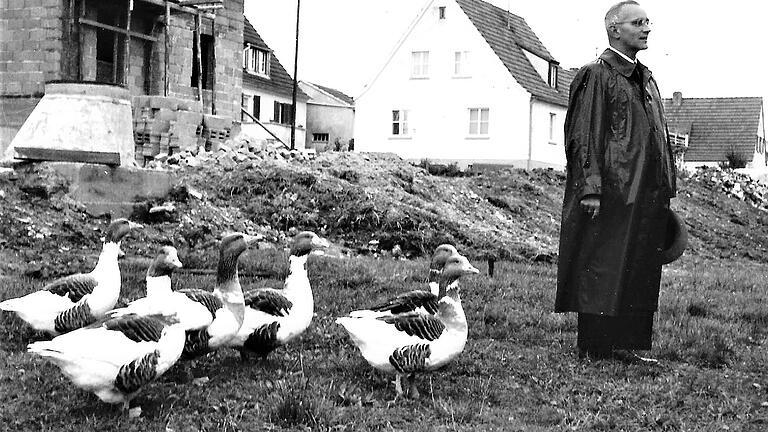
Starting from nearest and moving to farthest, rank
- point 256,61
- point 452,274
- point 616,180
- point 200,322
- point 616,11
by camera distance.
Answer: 1. point 200,322
2. point 452,274
3. point 616,180
4. point 616,11
5. point 256,61

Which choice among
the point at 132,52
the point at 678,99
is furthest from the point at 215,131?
the point at 678,99

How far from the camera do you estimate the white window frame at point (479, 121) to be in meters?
43.3

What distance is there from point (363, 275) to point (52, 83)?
8.09 metres

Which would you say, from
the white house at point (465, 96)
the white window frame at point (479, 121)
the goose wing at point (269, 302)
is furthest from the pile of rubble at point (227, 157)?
the white window frame at point (479, 121)

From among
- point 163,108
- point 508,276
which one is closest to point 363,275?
point 508,276

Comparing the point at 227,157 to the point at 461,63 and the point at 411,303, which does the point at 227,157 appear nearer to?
the point at 411,303

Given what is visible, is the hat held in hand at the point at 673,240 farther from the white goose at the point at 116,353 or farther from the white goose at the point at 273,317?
the white goose at the point at 116,353

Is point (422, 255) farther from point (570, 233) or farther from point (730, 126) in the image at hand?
point (730, 126)

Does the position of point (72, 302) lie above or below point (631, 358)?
above

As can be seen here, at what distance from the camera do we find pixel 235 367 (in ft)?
26.8

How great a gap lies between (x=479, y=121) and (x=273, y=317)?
36155mm

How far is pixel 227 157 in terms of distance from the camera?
20.8 m

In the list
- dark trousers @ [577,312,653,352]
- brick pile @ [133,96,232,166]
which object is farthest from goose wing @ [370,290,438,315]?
brick pile @ [133,96,232,166]

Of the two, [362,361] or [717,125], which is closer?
[362,361]
